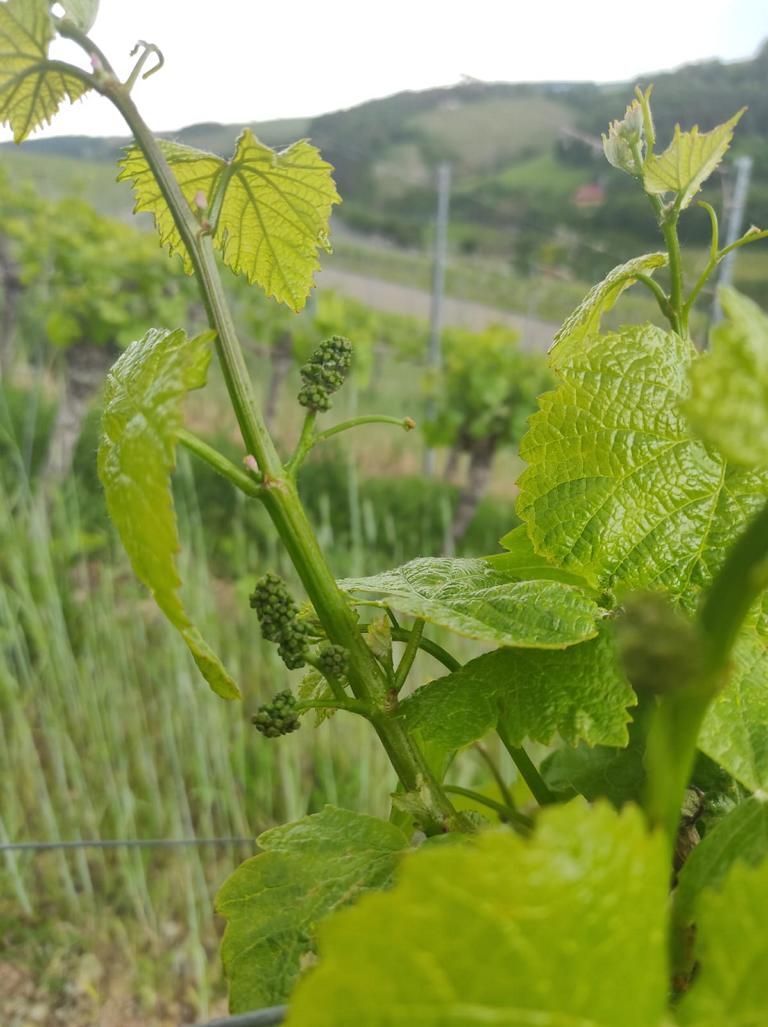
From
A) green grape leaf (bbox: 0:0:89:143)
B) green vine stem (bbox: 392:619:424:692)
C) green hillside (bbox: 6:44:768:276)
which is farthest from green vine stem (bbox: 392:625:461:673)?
green hillside (bbox: 6:44:768:276)

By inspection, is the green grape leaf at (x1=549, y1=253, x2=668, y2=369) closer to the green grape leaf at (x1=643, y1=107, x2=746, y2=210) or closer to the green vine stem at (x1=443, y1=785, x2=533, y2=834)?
the green grape leaf at (x1=643, y1=107, x2=746, y2=210)

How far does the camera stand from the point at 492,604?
0.31 meters

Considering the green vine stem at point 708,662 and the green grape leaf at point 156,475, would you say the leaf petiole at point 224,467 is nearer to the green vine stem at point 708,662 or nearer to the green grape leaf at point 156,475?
the green grape leaf at point 156,475

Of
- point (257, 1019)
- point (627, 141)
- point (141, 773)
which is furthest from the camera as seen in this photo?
point (141, 773)

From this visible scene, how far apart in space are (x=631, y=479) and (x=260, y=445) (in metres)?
0.14

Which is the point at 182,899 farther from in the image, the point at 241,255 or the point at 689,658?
the point at 689,658

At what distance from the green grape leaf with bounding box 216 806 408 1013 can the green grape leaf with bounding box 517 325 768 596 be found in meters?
0.12

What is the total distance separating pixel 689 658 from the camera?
15 cm

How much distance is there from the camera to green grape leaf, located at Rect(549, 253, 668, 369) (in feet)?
1.27

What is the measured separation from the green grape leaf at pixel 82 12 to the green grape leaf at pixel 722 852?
0.33m

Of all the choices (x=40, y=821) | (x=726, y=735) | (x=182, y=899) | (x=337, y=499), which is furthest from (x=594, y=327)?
(x=337, y=499)

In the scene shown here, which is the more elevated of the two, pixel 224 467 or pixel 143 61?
pixel 143 61

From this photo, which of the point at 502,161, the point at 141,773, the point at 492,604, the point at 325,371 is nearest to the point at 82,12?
the point at 325,371

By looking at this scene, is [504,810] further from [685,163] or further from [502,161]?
[502,161]
